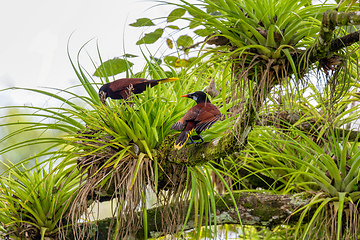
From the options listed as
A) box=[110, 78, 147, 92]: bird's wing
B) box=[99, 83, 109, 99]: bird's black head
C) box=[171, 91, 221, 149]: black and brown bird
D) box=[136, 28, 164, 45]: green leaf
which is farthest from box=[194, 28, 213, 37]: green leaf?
box=[136, 28, 164, 45]: green leaf

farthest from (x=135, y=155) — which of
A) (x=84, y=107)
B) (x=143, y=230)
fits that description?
(x=143, y=230)

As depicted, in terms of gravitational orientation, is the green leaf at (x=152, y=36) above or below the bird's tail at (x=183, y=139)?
above

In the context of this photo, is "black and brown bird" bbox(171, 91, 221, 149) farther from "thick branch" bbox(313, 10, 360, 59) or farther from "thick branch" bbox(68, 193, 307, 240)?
"thick branch" bbox(68, 193, 307, 240)

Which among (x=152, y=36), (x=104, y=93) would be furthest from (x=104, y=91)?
(x=152, y=36)

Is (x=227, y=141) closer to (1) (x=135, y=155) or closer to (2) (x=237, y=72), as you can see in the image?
(2) (x=237, y=72)

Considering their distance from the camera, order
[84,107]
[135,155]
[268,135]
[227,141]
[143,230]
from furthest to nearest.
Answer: [268,135] < [143,230] < [84,107] < [135,155] < [227,141]

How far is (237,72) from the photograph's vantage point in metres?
1.20

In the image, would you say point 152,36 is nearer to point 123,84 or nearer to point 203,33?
point 123,84

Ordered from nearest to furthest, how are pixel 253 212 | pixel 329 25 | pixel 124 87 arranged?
pixel 329 25
pixel 124 87
pixel 253 212

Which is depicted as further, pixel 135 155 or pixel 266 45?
pixel 135 155

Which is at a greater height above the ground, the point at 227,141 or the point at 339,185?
the point at 227,141

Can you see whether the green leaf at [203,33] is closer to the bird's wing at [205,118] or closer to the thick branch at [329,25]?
the bird's wing at [205,118]

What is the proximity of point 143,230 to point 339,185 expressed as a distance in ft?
2.97

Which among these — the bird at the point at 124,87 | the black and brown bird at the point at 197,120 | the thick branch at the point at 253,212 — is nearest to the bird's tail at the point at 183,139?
the black and brown bird at the point at 197,120
